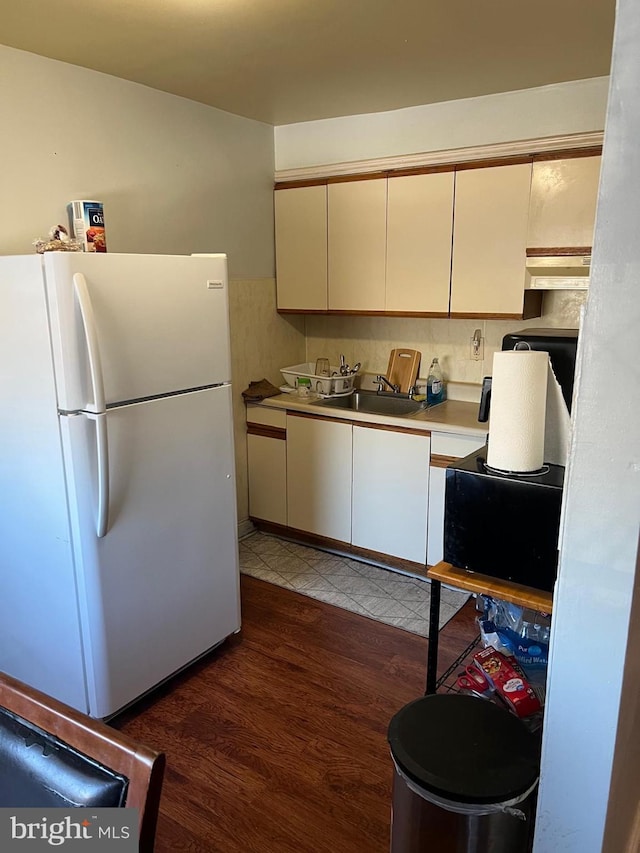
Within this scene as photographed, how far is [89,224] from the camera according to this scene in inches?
94.5

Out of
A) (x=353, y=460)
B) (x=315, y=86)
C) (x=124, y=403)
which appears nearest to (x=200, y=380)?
(x=124, y=403)

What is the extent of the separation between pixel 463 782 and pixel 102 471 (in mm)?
1340

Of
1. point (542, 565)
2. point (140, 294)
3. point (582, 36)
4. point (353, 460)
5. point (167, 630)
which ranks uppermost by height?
point (582, 36)

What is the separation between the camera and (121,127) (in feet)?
8.97

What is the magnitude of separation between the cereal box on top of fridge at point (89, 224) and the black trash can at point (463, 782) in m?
1.99

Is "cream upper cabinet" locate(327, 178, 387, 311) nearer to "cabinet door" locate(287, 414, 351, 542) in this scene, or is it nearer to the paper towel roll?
"cabinet door" locate(287, 414, 351, 542)

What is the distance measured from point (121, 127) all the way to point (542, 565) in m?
2.48

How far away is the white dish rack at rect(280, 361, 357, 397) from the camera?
3.62m

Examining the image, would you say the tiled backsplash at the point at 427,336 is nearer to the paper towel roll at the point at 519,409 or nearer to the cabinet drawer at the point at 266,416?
the cabinet drawer at the point at 266,416

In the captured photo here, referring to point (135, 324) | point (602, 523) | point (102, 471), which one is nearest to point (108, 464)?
point (102, 471)

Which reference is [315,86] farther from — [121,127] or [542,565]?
[542,565]

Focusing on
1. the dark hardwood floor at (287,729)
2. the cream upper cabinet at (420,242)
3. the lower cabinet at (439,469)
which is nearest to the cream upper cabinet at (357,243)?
the cream upper cabinet at (420,242)

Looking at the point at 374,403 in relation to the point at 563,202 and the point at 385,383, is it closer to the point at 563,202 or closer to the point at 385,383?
the point at 385,383

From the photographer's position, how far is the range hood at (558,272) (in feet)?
8.97
